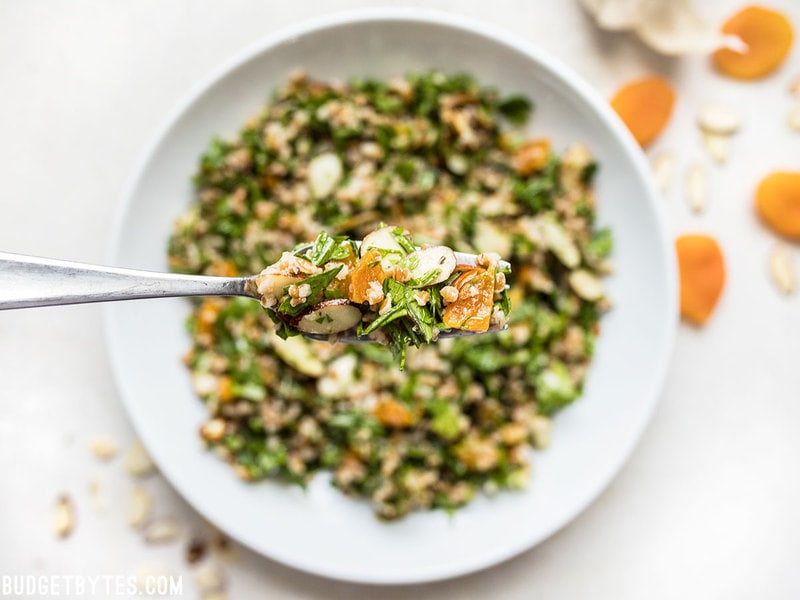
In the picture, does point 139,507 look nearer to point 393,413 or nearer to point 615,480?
point 393,413

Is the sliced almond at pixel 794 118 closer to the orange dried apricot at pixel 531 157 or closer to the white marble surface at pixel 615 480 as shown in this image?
the white marble surface at pixel 615 480

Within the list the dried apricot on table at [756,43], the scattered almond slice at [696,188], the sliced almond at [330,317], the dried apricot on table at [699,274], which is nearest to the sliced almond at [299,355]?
the sliced almond at [330,317]

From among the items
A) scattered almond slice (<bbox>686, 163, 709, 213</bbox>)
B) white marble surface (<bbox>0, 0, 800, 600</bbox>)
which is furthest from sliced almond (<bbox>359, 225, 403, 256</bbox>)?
scattered almond slice (<bbox>686, 163, 709, 213</bbox>)

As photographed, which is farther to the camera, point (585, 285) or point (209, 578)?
point (209, 578)

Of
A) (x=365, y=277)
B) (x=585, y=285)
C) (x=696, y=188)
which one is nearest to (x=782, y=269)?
(x=696, y=188)

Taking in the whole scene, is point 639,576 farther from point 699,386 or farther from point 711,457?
point 699,386

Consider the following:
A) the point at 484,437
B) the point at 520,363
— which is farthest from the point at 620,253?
the point at 484,437

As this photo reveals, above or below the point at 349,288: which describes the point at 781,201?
above
